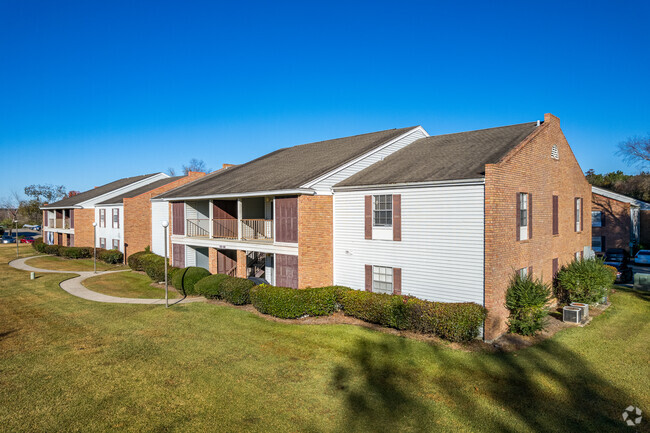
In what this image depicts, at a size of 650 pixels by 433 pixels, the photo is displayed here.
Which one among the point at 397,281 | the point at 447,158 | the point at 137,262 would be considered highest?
the point at 447,158

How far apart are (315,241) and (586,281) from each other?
11853 mm

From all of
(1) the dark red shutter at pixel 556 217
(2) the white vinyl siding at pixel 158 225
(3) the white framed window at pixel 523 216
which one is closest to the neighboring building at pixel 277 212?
(2) the white vinyl siding at pixel 158 225

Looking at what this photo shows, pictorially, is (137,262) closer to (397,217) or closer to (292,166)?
(292,166)

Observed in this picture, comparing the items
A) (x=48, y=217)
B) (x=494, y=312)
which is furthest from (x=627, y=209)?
(x=48, y=217)

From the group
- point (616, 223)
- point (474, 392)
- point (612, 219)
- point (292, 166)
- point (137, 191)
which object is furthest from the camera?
point (137, 191)

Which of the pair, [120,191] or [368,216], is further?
[120,191]

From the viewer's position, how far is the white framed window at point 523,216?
1427 centimetres

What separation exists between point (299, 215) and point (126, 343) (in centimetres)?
771

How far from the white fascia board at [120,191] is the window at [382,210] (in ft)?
111

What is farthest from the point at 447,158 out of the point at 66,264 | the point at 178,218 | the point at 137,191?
the point at 137,191

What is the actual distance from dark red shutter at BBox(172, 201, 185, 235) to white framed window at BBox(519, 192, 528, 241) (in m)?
18.0

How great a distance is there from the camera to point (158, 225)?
30250mm

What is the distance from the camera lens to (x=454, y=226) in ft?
43.2
